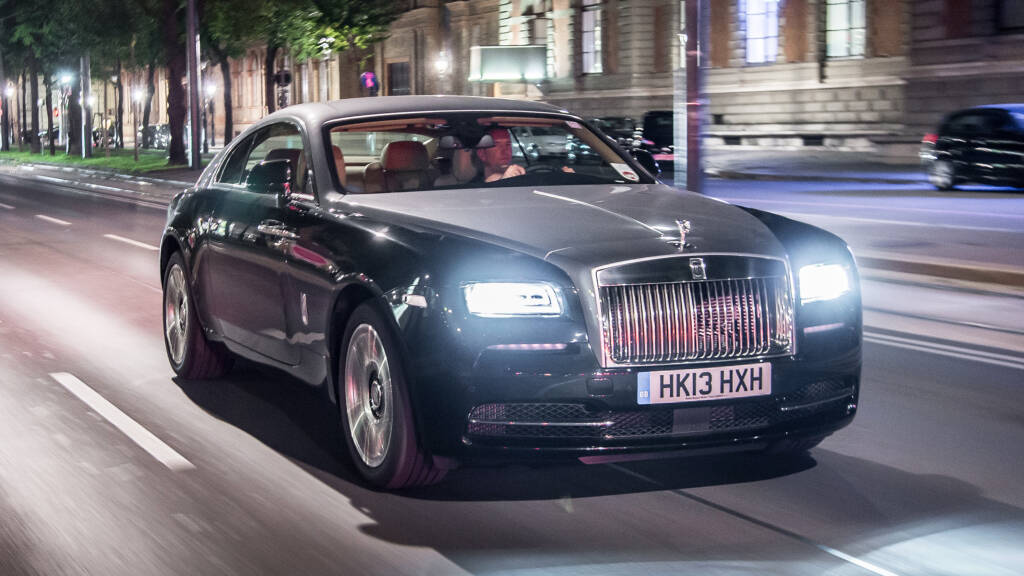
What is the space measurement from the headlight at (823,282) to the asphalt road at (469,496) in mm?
732

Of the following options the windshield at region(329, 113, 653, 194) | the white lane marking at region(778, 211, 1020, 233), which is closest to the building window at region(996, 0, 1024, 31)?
the white lane marking at region(778, 211, 1020, 233)

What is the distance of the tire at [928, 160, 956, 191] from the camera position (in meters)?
Result: 26.7

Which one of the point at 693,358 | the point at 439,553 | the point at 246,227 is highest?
the point at 246,227

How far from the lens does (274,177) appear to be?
21.7ft

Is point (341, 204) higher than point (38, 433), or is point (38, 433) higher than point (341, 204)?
point (341, 204)

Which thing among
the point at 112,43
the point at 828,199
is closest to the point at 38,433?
the point at 828,199

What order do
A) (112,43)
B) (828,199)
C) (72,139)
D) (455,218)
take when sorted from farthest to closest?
(72,139) → (112,43) → (828,199) → (455,218)

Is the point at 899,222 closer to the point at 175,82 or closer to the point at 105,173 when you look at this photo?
the point at 175,82

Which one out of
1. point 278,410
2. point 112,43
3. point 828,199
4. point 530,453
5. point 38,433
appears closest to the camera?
point 530,453

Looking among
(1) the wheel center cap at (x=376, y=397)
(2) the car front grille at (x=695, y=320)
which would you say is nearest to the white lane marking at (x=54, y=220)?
(1) the wheel center cap at (x=376, y=397)

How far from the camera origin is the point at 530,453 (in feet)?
16.7

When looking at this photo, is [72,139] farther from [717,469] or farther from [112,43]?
[717,469]

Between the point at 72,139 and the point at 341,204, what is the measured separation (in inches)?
2309

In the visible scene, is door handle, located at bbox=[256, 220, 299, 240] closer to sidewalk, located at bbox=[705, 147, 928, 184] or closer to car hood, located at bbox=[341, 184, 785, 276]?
car hood, located at bbox=[341, 184, 785, 276]
